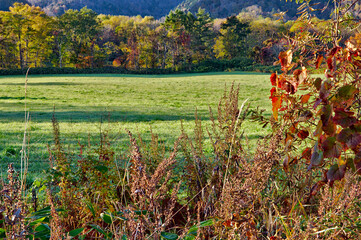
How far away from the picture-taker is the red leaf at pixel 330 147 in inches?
54.1

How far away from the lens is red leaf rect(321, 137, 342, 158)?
1373 millimetres

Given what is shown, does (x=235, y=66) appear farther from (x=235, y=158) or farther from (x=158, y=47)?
(x=235, y=158)

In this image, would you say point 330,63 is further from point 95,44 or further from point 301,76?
point 95,44

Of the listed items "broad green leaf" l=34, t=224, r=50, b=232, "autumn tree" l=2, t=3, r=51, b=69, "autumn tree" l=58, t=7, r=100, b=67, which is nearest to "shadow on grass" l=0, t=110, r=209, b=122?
"broad green leaf" l=34, t=224, r=50, b=232

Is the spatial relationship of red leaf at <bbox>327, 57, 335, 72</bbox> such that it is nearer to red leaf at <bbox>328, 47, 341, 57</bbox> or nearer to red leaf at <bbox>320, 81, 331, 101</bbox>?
red leaf at <bbox>328, 47, 341, 57</bbox>

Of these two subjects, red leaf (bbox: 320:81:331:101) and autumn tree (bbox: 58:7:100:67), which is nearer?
red leaf (bbox: 320:81:331:101)

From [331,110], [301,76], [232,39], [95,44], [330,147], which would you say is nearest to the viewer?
[331,110]

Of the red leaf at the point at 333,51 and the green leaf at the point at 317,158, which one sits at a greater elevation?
the red leaf at the point at 333,51

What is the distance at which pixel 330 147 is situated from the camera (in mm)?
1392

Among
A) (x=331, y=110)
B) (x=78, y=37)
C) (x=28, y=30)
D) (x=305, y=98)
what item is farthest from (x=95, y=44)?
(x=331, y=110)

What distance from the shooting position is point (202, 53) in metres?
63.1

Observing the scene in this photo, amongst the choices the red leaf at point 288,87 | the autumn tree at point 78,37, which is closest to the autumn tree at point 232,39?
the autumn tree at point 78,37

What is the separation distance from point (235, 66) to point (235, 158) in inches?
1916

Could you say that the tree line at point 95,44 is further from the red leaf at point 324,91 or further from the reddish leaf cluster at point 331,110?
the red leaf at point 324,91
